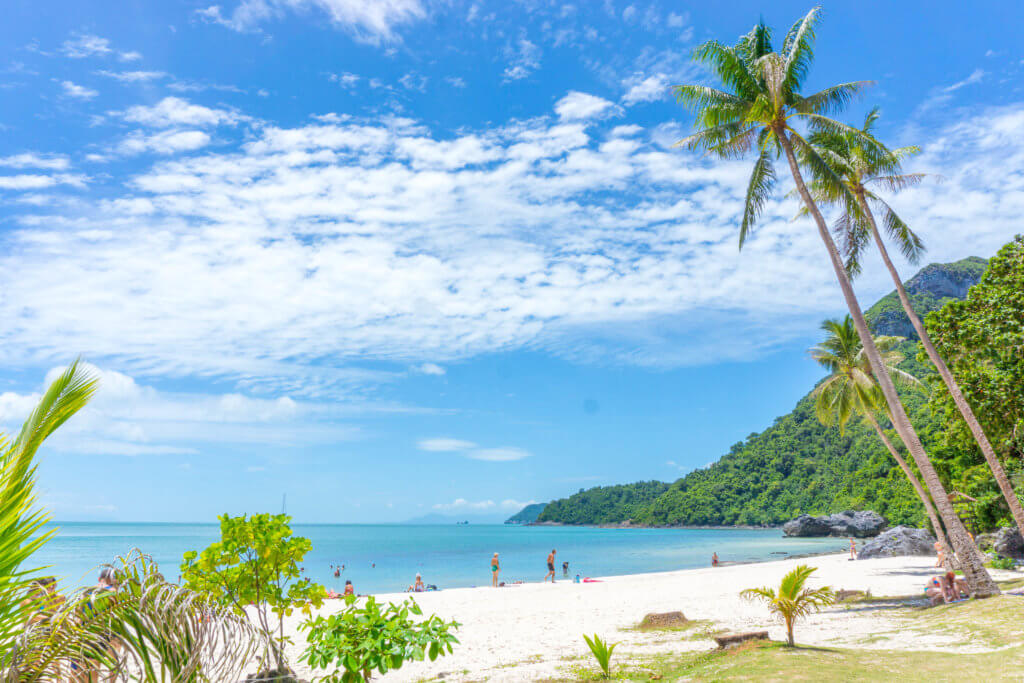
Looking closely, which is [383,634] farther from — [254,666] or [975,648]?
[975,648]

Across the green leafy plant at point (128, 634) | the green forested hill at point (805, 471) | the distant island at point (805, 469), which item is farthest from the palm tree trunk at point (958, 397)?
the distant island at point (805, 469)

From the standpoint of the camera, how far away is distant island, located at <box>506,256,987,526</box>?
249ft

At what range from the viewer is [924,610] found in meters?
13.0

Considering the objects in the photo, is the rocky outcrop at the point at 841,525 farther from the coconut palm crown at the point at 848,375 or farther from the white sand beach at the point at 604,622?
the coconut palm crown at the point at 848,375

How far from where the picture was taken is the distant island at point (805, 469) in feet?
249

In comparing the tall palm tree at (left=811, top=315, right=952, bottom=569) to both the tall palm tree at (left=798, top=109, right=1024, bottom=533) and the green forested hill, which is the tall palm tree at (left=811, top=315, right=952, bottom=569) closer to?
the tall palm tree at (left=798, top=109, right=1024, bottom=533)

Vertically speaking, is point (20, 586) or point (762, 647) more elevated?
point (20, 586)

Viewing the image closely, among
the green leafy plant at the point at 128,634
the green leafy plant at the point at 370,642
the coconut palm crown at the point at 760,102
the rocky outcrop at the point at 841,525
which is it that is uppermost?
the coconut palm crown at the point at 760,102

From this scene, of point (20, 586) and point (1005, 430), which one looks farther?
point (1005, 430)

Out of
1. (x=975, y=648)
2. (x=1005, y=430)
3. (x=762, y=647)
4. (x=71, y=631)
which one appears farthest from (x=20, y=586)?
(x=1005, y=430)

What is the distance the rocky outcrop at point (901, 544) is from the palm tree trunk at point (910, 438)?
21518 millimetres

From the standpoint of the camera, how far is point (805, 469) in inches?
3875

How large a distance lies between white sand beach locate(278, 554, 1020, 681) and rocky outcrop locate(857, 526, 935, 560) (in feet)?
25.0

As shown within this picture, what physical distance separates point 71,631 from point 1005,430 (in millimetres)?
19873
